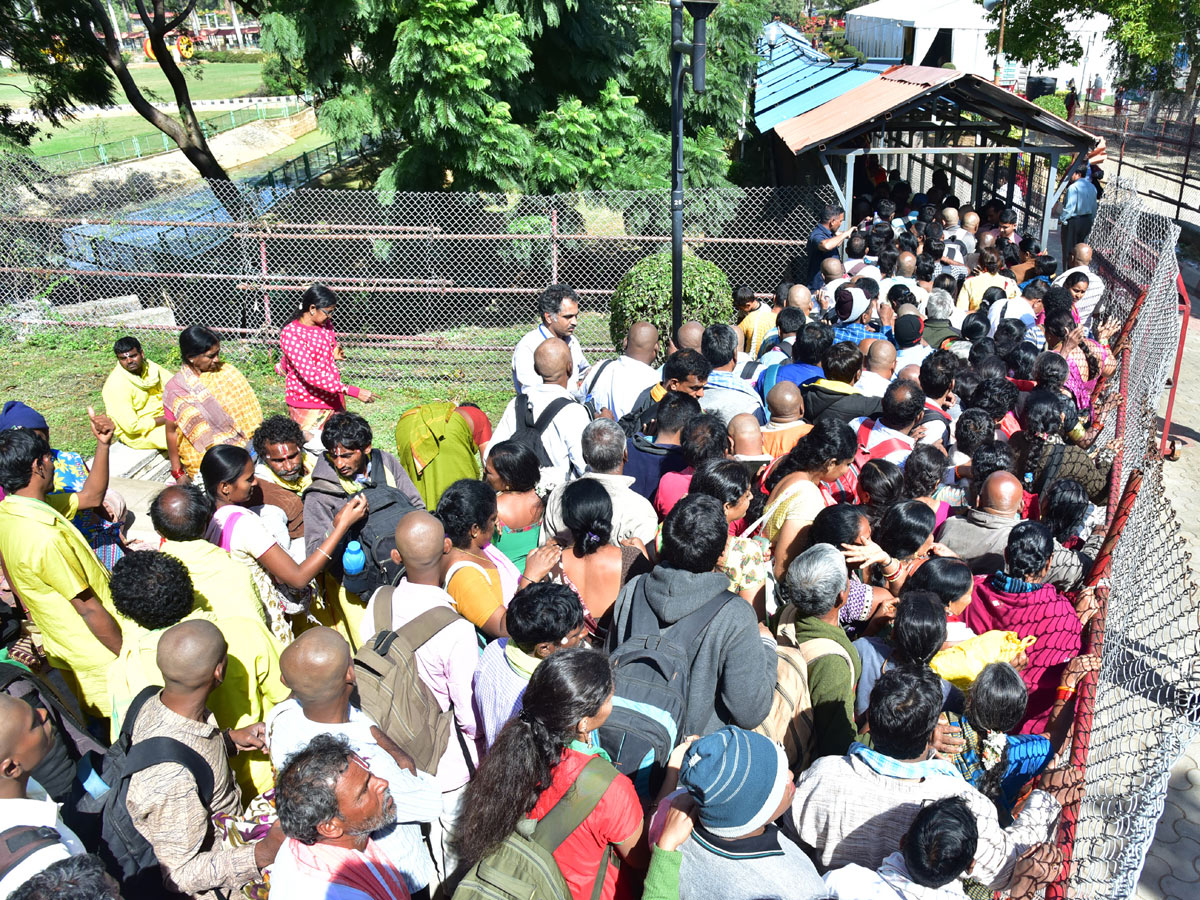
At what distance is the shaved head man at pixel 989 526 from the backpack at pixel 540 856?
235 centimetres

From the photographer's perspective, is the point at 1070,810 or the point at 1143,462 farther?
the point at 1143,462

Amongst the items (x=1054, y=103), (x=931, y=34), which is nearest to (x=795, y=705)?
(x=931, y=34)

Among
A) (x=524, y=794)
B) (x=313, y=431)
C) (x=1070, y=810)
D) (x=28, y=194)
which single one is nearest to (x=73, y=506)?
(x=313, y=431)

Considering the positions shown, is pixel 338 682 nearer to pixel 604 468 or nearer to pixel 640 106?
pixel 604 468

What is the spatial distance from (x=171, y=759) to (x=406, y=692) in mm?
770

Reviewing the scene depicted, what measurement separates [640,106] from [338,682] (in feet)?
40.5

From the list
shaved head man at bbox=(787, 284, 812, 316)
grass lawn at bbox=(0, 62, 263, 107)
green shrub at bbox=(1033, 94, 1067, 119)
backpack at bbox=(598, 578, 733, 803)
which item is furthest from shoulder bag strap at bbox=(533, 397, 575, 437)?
grass lawn at bbox=(0, 62, 263, 107)

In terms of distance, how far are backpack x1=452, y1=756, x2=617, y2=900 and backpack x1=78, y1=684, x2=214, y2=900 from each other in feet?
3.33

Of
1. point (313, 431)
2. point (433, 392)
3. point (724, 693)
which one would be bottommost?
point (433, 392)

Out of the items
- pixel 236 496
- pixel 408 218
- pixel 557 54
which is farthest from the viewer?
pixel 557 54

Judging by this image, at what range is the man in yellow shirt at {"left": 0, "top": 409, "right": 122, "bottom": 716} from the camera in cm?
350

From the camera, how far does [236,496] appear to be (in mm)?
3857

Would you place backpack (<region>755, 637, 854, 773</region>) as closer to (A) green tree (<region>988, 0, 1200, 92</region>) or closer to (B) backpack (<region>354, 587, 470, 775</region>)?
(B) backpack (<region>354, 587, 470, 775</region>)

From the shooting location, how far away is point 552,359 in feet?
16.7
